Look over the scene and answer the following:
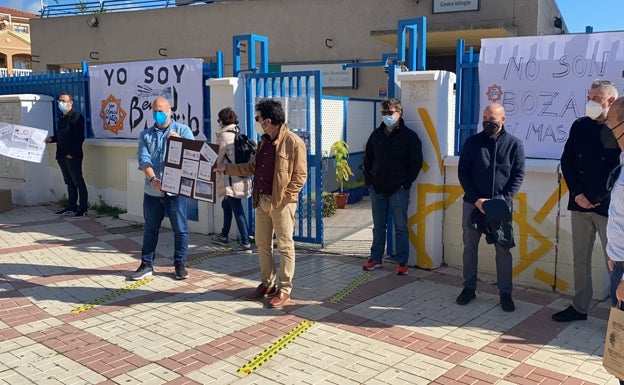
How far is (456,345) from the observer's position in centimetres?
455

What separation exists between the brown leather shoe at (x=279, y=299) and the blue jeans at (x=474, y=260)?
172 cm

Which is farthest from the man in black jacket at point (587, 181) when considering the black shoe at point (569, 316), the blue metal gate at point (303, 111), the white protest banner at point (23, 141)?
the white protest banner at point (23, 141)

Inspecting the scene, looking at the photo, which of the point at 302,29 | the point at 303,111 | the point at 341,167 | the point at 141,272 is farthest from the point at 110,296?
the point at 302,29

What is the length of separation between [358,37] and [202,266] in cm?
1167

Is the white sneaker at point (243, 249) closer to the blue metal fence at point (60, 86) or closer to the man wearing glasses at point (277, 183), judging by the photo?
the man wearing glasses at point (277, 183)

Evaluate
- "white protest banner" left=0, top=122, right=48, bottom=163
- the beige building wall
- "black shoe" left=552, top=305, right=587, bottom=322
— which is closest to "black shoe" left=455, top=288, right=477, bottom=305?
"black shoe" left=552, top=305, right=587, bottom=322

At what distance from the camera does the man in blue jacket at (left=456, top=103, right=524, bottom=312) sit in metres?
5.18

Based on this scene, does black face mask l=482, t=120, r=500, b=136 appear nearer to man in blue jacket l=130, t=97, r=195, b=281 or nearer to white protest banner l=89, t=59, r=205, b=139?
man in blue jacket l=130, t=97, r=195, b=281

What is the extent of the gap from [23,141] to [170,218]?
190 inches

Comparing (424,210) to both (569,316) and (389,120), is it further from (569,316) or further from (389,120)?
(569,316)

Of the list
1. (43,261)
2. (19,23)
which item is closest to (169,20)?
(43,261)

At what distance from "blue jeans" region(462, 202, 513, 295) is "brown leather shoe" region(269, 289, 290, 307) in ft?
5.66

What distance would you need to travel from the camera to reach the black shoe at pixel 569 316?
504 centimetres

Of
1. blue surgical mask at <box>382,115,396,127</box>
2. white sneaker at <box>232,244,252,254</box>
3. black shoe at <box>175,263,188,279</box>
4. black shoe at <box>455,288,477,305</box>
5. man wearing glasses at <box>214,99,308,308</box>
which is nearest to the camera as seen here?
man wearing glasses at <box>214,99,308,308</box>
